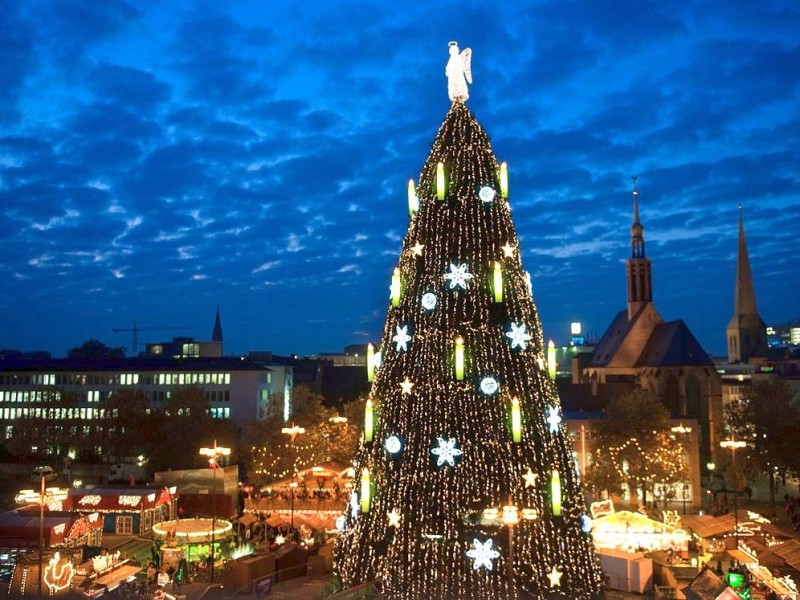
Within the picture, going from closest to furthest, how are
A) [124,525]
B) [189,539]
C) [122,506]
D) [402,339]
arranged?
1. [402,339]
2. [189,539]
3. [122,506]
4. [124,525]

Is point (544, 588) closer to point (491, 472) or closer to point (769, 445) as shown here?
point (491, 472)

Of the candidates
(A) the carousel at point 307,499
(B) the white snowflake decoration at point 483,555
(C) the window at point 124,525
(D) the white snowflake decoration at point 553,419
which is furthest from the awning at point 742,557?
(C) the window at point 124,525

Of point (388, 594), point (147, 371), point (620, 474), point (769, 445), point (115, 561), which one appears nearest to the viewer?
point (388, 594)

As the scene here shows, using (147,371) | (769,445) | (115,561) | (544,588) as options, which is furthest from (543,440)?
(147,371)

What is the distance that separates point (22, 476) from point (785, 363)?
10451 centimetres

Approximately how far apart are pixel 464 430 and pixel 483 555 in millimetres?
3425

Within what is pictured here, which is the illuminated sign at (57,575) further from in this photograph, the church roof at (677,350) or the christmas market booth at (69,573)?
the church roof at (677,350)

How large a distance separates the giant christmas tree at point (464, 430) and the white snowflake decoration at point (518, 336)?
0.04 m

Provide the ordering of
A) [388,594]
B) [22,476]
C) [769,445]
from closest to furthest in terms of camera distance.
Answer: [388,594] < [769,445] < [22,476]

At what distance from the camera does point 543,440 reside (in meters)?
21.1

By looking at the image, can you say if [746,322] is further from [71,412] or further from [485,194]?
[485,194]

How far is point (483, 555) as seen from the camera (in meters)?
20.5

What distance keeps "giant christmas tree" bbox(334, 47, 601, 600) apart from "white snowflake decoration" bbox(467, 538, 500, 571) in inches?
1.5

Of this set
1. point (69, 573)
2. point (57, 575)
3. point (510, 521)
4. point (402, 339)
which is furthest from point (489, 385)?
point (69, 573)
